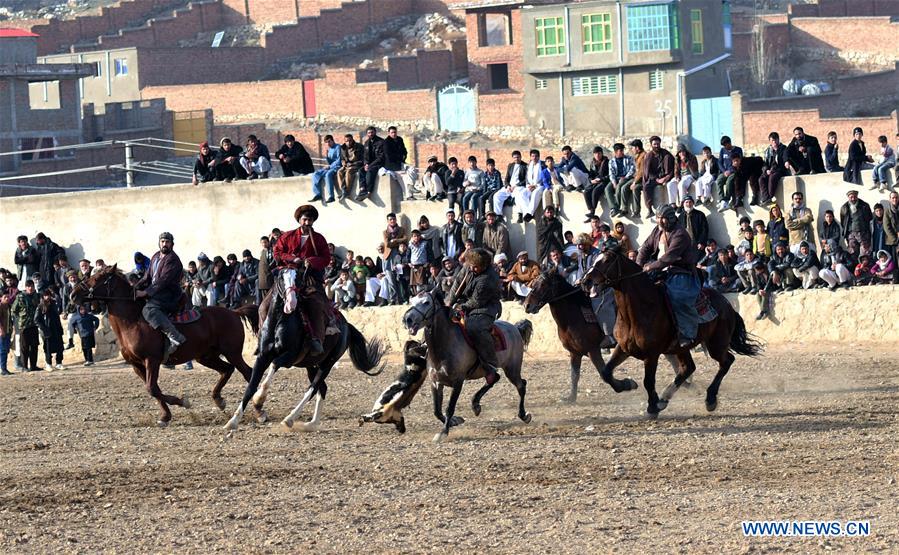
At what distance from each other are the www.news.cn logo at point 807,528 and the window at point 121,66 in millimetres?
65325

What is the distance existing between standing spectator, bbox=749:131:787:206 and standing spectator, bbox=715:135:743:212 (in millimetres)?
409

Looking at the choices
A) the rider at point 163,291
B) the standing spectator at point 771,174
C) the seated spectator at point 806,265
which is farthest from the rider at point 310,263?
the standing spectator at point 771,174

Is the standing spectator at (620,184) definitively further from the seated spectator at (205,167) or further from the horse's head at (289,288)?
the horse's head at (289,288)

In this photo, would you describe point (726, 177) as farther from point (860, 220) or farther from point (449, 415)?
point (449, 415)

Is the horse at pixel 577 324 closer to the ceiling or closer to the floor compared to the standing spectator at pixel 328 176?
closer to the floor

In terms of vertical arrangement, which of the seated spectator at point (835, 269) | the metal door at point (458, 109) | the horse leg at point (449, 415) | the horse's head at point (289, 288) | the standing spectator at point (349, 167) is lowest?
the horse leg at point (449, 415)

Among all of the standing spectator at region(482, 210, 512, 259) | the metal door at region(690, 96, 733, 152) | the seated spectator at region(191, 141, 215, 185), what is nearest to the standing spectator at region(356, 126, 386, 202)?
the standing spectator at region(482, 210, 512, 259)

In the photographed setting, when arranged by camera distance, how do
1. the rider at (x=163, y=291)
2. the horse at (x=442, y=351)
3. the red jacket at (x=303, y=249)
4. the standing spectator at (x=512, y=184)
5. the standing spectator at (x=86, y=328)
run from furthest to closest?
the standing spectator at (x=86, y=328) < the standing spectator at (x=512, y=184) < the rider at (x=163, y=291) < the red jacket at (x=303, y=249) < the horse at (x=442, y=351)

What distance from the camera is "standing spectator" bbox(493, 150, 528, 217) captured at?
28.4 m

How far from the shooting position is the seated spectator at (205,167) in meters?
32.6

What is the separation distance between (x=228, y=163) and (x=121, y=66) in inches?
1699

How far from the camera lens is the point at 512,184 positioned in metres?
28.8

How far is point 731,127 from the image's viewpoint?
193 ft

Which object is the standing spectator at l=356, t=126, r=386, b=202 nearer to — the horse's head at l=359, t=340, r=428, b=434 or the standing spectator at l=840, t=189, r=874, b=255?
the standing spectator at l=840, t=189, r=874, b=255
